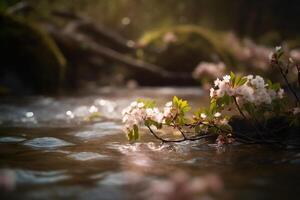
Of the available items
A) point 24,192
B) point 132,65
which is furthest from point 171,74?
point 24,192

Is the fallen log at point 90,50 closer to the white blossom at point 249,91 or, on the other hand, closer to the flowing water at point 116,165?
the flowing water at point 116,165

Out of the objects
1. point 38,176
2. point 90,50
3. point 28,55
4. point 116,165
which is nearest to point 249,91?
point 116,165

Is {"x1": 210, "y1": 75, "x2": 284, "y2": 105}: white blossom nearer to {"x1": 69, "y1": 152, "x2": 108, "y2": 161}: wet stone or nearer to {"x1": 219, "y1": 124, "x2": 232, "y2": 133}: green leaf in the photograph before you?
{"x1": 219, "y1": 124, "x2": 232, "y2": 133}: green leaf

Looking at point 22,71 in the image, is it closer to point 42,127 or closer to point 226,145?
point 42,127

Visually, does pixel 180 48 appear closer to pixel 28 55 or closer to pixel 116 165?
pixel 28 55

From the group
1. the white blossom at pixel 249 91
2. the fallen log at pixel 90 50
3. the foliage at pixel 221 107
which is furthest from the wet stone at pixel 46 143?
the fallen log at pixel 90 50

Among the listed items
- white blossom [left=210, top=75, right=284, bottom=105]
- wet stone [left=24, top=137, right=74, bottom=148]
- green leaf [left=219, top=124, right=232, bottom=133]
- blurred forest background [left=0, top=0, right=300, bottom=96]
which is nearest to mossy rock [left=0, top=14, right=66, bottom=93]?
blurred forest background [left=0, top=0, right=300, bottom=96]
